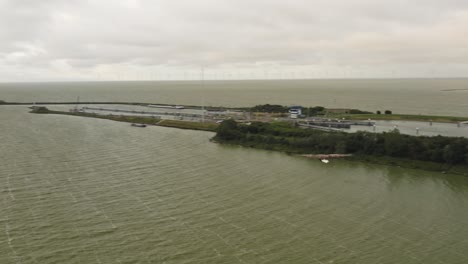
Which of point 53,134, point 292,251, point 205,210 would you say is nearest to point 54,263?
point 205,210

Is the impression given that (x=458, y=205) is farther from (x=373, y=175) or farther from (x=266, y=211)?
(x=266, y=211)

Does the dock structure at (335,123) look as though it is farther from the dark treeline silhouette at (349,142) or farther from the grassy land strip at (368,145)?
the grassy land strip at (368,145)

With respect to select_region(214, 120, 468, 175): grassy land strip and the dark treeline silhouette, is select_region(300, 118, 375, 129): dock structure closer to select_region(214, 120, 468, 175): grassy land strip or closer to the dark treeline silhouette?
the dark treeline silhouette

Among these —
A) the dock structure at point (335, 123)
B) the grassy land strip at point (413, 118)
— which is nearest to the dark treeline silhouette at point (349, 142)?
the dock structure at point (335, 123)

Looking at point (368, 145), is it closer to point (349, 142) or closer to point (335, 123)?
point (349, 142)

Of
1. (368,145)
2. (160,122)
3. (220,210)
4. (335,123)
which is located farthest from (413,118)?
(220,210)
